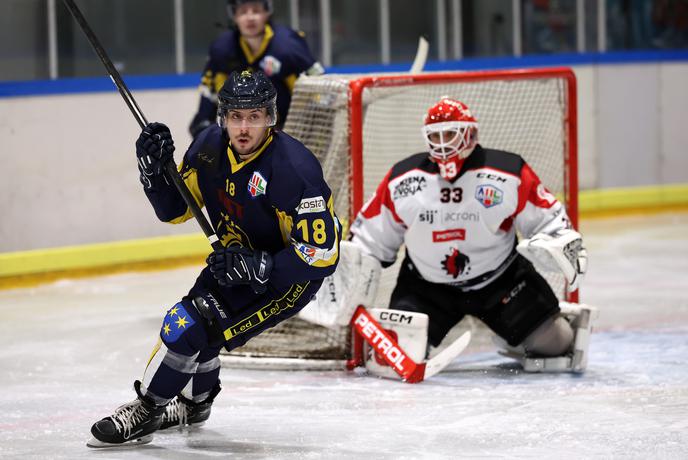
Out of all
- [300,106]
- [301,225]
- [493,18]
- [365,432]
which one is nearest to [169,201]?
[301,225]

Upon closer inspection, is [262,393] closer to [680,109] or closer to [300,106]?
[300,106]

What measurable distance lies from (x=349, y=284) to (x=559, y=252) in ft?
2.37

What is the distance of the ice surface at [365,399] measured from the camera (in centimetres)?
393

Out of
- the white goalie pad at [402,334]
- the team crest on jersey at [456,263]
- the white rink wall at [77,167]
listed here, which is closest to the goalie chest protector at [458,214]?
the team crest on jersey at [456,263]

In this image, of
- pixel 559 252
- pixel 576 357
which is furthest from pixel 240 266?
pixel 576 357

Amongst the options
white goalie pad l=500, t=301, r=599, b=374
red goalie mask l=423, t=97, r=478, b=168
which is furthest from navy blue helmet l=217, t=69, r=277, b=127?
white goalie pad l=500, t=301, r=599, b=374

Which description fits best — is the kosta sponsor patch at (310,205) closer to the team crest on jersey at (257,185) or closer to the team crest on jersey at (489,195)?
the team crest on jersey at (257,185)

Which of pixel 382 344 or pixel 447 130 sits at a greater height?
pixel 447 130

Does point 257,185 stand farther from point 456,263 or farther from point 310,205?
point 456,263

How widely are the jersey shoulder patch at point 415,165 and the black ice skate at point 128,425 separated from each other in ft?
4.60

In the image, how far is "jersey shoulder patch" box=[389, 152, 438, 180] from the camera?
4.91 metres

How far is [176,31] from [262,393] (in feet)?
11.7

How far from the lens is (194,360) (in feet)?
12.8

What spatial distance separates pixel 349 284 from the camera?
4.89 meters
